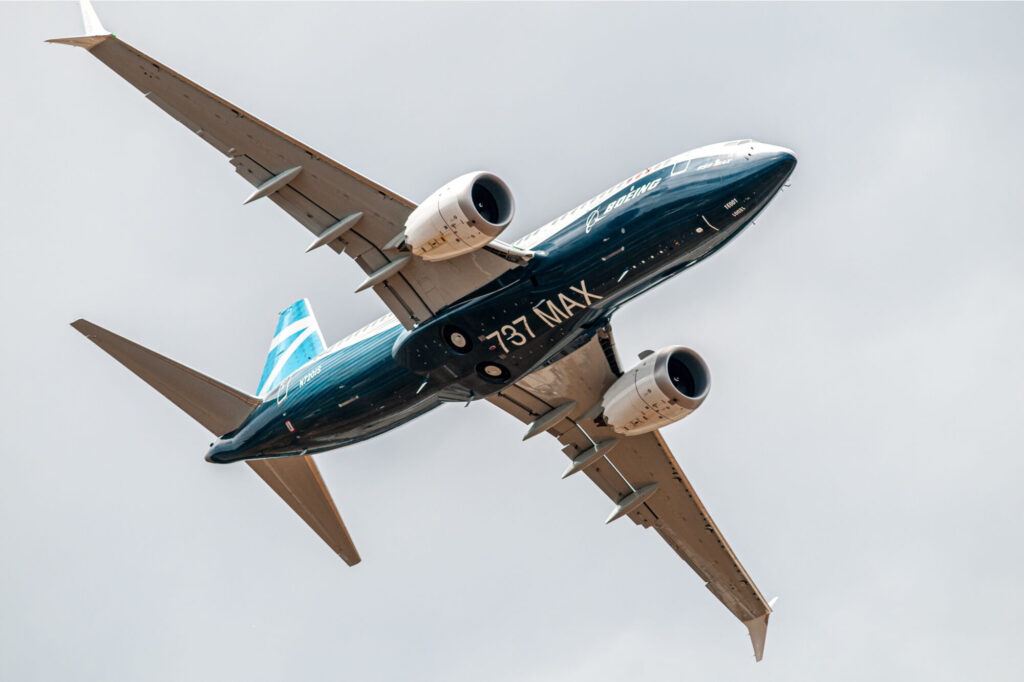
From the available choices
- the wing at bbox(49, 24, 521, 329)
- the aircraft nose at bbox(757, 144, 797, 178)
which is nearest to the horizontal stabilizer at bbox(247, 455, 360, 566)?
the wing at bbox(49, 24, 521, 329)

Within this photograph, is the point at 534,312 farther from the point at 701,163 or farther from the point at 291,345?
the point at 291,345

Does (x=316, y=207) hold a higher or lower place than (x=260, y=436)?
higher

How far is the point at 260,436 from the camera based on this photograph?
3759cm

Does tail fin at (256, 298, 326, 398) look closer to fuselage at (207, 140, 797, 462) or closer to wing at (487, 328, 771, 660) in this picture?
fuselage at (207, 140, 797, 462)

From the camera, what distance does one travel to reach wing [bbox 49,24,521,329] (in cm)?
3222

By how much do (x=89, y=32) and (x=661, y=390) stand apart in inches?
703

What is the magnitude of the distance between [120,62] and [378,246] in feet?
25.9

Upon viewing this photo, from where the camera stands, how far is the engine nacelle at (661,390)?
36.7 m

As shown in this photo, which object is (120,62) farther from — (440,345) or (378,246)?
(440,345)

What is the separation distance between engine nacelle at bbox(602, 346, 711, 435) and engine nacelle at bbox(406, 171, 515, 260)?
7.77 meters

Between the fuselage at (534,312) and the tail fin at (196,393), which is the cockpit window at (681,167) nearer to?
the fuselage at (534,312)

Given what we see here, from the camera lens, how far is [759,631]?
42.0m

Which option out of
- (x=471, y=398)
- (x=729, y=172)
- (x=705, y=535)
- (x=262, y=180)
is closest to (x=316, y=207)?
(x=262, y=180)

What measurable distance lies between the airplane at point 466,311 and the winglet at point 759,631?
A: 0.30 feet
